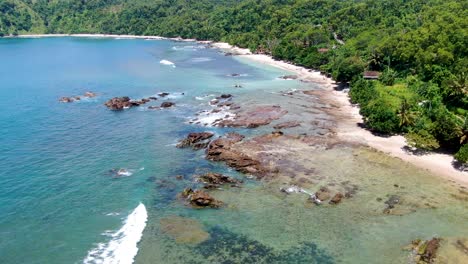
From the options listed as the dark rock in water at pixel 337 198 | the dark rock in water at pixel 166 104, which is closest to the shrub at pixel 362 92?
the dark rock in water at pixel 337 198

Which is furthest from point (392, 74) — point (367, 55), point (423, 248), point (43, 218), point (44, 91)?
point (44, 91)

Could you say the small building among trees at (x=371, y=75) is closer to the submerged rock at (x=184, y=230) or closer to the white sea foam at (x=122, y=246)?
the submerged rock at (x=184, y=230)

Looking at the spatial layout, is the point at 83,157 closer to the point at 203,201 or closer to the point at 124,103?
the point at 203,201

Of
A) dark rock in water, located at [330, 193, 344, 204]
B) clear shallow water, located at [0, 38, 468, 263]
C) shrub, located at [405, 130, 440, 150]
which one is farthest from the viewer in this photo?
shrub, located at [405, 130, 440, 150]

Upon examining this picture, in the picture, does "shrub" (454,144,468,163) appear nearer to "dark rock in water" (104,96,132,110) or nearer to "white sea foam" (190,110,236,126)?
"white sea foam" (190,110,236,126)

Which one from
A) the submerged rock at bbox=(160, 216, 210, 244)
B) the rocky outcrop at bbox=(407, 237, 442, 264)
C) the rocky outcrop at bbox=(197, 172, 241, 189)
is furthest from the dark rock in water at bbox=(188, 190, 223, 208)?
the rocky outcrop at bbox=(407, 237, 442, 264)

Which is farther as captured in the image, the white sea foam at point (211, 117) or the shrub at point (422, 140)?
the white sea foam at point (211, 117)
